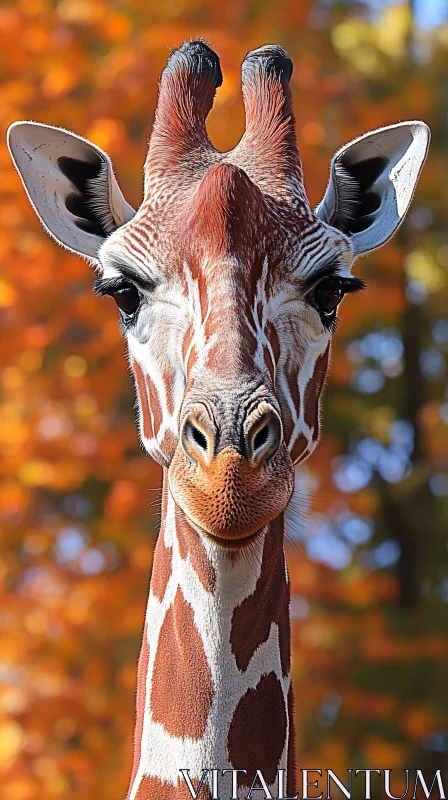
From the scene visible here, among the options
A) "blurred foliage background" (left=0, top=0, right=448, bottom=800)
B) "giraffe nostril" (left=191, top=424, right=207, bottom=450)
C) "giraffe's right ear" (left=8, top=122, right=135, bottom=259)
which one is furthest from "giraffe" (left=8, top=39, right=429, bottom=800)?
"blurred foliage background" (left=0, top=0, right=448, bottom=800)

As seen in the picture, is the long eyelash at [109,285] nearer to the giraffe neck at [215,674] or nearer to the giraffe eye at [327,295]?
the giraffe eye at [327,295]

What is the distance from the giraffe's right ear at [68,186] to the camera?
13.3 ft

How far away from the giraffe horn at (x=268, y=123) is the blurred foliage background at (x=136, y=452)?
4.70 m

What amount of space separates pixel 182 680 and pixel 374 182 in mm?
2194

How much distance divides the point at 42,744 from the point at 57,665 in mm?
754

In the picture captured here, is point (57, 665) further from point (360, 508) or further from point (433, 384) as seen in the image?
point (433, 384)

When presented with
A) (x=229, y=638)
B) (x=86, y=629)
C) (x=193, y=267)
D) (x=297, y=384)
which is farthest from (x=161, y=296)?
(x=86, y=629)

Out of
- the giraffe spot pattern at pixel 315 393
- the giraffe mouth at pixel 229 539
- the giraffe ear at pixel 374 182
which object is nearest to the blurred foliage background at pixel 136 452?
the giraffe ear at pixel 374 182

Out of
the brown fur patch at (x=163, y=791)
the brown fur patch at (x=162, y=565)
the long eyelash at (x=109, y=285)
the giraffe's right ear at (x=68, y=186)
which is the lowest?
the brown fur patch at (x=163, y=791)

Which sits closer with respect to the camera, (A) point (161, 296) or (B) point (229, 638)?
(B) point (229, 638)

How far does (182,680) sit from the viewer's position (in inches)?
122

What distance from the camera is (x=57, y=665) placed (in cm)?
968

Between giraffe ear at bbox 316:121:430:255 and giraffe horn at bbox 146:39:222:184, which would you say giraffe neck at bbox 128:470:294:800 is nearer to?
giraffe horn at bbox 146:39:222:184

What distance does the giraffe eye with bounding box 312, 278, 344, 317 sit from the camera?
11.0ft
